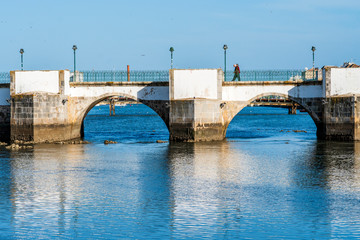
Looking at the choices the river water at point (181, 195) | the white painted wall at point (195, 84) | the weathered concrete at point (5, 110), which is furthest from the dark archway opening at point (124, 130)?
the river water at point (181, 195)

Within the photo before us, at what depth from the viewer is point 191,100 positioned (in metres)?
34.4

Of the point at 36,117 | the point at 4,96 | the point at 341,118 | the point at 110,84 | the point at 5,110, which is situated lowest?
the point at 341,118

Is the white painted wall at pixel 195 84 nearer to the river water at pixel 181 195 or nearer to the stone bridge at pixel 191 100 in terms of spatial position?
the stone bridge at pixel 191 100

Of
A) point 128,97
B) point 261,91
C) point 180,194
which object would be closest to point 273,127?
point 261,91

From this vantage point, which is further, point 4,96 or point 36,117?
point 4,96

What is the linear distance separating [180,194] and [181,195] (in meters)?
0.17

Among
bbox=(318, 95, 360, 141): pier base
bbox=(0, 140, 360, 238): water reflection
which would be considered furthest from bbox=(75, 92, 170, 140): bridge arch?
bbox=(318, 95, 360, 141): pier base

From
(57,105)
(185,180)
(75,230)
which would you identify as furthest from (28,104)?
(75,230)

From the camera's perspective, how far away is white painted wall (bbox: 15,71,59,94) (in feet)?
119

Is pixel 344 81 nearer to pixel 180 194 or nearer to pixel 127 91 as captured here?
pixel 127 91

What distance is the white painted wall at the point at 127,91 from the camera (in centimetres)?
3666

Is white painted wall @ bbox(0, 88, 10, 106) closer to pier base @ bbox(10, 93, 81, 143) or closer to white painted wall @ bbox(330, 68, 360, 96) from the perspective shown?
pier base @ bbox(10, 93, 81, 143)

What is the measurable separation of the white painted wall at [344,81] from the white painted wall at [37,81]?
56.3 feet

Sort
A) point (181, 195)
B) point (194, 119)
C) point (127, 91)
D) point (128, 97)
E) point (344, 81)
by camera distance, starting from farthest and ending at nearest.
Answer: point (128, 97)
point (127, 91)
point (344, 81)
point (194, 119)
point (181, 195)
